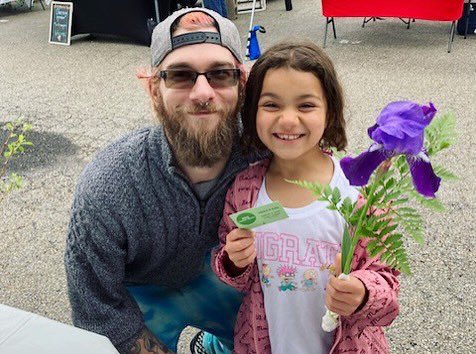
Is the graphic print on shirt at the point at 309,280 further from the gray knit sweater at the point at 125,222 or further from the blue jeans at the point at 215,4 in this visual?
the blue jeans at the point at 215,4

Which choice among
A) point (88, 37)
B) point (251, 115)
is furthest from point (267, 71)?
point (88, 37)

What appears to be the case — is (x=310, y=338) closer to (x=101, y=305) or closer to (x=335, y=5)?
(x=101, y=305)

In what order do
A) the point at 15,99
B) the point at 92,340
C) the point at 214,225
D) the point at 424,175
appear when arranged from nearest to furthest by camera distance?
the point at 424,175
the point at 92,340
the point at 214,225
the point at 15,99

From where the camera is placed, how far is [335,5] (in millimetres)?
7129

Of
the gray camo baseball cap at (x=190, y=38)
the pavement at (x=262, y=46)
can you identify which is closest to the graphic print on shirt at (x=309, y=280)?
the gray camo baseball cap at (x=190, y=38)

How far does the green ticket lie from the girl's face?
332mm

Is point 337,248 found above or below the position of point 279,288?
above

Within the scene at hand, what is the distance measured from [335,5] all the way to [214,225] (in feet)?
18.8

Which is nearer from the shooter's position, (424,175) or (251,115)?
(424,175)

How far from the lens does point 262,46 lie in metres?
7.60

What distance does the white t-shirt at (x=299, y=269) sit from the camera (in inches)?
65.6

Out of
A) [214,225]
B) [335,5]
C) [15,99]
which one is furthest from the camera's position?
[335,5]

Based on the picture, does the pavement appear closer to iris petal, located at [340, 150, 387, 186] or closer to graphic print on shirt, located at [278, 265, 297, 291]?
graphic print on shirt, located at [278, 265, 297, 291]

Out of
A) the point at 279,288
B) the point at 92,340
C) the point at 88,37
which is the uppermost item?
the point at 92,340
